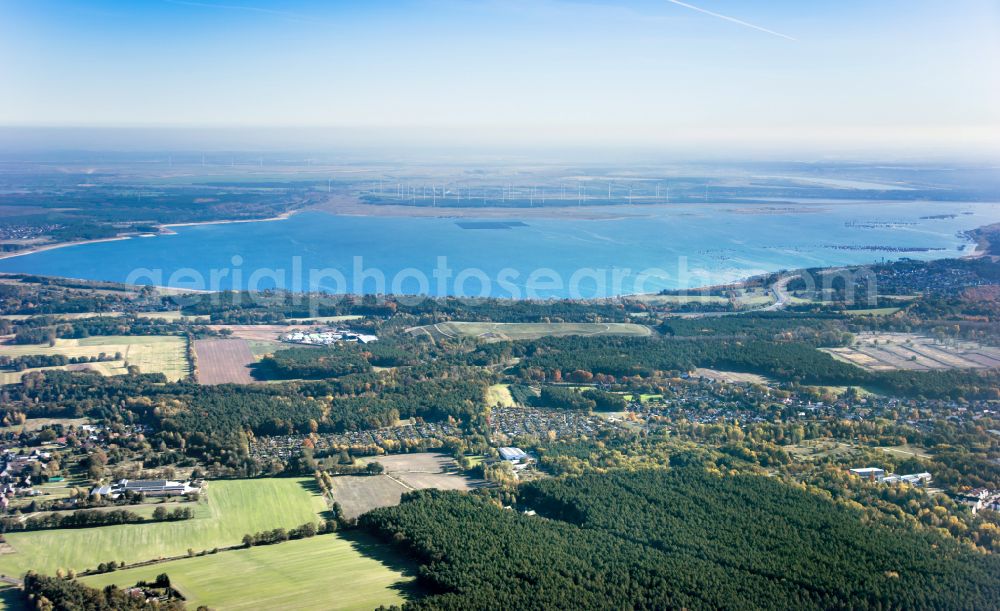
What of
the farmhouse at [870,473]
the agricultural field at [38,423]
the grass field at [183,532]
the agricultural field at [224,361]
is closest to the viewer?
the grass field at [183,532]

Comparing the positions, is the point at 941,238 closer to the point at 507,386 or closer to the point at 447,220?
the point at 447,220

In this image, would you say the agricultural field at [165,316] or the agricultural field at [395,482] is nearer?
the agricultural field at [395,482]

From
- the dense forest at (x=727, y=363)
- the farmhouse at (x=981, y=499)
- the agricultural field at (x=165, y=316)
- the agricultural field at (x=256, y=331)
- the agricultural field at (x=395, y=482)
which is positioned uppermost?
the dense forest at (x=727, y=363)

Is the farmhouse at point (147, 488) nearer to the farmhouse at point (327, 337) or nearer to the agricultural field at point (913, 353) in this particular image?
the farmhouse at point (327, 337)

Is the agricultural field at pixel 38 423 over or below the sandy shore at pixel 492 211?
below

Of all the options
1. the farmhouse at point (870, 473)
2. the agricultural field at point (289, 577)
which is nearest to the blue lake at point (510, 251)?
the farmhouse at point (870, 473)

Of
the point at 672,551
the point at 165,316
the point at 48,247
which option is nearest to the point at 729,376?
the point at 672,551

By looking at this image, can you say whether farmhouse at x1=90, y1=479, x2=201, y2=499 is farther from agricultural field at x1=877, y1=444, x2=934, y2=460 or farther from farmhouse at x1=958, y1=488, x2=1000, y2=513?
agricultural field at x1=877, y1=444, x2=934, y2=460
